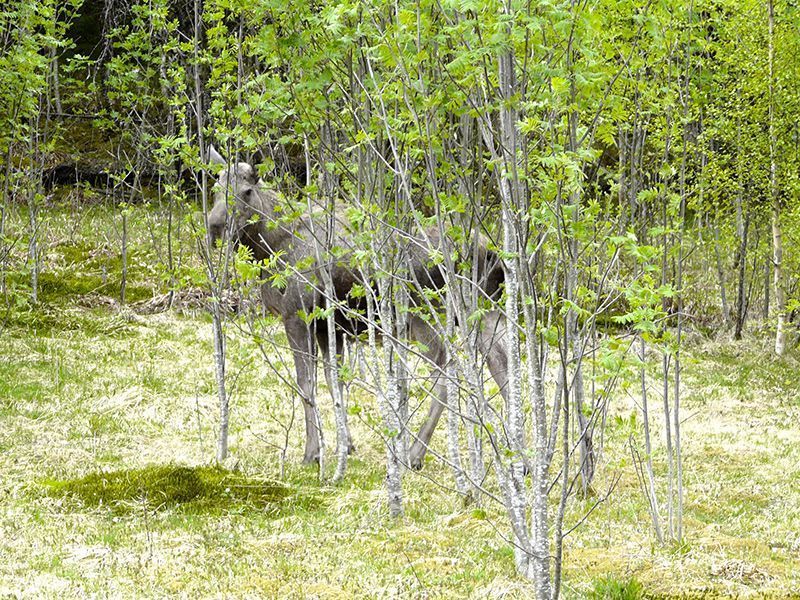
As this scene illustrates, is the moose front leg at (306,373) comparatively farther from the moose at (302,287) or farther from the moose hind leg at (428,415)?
the moose hind leg at (428,415)

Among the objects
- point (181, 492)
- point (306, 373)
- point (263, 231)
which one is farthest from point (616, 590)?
point (263, 231)

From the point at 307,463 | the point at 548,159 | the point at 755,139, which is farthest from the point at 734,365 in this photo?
the point at 548,159

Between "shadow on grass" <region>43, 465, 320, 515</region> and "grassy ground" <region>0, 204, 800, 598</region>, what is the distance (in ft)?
0.08

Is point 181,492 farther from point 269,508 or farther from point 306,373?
point 306,373

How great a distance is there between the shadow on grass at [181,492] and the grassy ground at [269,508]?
3 centimetres

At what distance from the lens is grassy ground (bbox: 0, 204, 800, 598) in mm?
7008

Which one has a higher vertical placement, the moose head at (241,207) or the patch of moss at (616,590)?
the moose head at (241,207)

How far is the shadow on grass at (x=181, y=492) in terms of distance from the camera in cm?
938

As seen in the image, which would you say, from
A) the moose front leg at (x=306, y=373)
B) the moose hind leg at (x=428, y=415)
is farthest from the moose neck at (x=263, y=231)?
the moose hind leg at (x=428, y=415)

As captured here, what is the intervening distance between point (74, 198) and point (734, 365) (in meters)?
20.5

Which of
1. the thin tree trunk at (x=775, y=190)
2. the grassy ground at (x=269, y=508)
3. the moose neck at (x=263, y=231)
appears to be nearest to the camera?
the grassy ground at (x=269, y=508)

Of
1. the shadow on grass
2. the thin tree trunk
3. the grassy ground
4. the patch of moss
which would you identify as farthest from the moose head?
the thin tree trunk

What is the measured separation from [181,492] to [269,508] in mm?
1022

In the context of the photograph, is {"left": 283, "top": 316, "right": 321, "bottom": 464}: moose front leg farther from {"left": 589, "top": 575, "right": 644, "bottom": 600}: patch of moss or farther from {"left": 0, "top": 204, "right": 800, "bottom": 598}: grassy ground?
{"left": 589, "top": 575, "right": 644, "bottom": 600}: patch of moss
